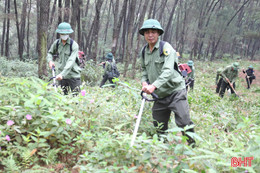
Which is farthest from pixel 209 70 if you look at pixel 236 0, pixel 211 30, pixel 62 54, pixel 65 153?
pixel 65 153

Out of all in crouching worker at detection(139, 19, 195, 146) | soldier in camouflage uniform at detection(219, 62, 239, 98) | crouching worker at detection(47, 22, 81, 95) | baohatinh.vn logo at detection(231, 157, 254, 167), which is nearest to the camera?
baohatinh.vn logo at detection(231, 157, 254, 167)

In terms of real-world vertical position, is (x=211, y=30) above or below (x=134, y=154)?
above

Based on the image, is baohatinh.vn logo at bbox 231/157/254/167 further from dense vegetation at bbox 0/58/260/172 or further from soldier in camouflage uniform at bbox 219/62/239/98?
soldier in camouflage uniform at bbox 219/62/239/98

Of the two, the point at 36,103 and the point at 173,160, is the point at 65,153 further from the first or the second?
the point at 173,160

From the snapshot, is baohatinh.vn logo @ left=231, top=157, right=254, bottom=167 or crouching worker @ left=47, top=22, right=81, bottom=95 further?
crouching worker @ left=47, top=22, right=81, bottom=95

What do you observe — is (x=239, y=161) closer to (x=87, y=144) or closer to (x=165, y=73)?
(x=165, y=73)

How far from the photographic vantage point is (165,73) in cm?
298

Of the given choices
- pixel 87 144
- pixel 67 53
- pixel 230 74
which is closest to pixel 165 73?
pixel 87 144

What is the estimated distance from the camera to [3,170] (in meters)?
2.25

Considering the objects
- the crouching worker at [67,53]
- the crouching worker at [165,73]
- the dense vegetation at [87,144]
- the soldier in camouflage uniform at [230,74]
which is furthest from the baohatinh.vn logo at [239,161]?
the soldier in camouflage uniform at [230,74]

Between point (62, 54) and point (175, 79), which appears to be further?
point (62, 54)

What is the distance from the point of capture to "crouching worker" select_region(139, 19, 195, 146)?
313 centimetres

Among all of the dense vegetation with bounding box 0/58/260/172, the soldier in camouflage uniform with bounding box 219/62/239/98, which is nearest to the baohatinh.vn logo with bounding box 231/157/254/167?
the dense vegetation with bounding box 0/58/260/172

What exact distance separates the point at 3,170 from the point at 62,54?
302cm
